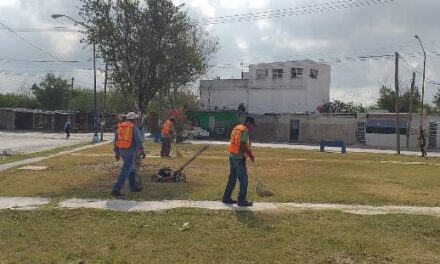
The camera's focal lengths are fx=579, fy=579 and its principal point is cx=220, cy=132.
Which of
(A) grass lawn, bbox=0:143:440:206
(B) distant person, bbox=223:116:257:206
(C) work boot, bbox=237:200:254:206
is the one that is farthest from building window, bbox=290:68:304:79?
(C) work boot, bbox=237:200:254:206

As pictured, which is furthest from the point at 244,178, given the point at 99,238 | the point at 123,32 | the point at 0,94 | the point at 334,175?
the point at 0,94

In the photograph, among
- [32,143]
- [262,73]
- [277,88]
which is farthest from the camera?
[262,73]

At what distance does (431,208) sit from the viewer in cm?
1140

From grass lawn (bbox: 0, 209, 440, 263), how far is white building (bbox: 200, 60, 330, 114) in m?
58.2

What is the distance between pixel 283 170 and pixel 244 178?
30.4 ft

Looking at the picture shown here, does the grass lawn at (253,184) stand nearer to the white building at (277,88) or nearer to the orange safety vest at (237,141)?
the orange safety vest at (237,141)

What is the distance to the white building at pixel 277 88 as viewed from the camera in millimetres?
67688

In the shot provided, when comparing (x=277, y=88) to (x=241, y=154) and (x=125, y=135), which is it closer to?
(x=125, y=135)

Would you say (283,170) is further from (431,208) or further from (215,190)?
(431,208)

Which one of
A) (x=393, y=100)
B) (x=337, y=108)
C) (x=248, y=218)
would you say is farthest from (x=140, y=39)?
(x=393, y=100)

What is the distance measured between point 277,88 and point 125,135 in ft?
189

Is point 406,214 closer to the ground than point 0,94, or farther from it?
closer to the ground

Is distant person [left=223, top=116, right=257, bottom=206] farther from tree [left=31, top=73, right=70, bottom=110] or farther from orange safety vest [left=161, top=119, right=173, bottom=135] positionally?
tree [left=31, top=73, right=70, bottom=110]

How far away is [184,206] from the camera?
1064 centimetres
